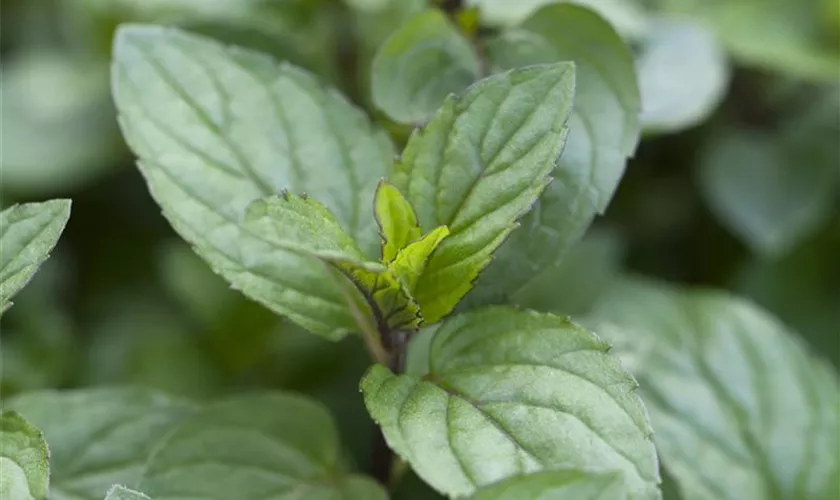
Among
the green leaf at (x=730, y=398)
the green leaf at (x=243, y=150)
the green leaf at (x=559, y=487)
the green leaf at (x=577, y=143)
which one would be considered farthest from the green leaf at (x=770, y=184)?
the green leaf at (x=559, y=487)


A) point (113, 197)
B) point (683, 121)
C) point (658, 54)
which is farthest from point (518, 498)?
point (113, 197)

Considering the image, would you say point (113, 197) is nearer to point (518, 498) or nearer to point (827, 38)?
point (518, 498)

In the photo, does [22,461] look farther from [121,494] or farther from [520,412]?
[520,412]

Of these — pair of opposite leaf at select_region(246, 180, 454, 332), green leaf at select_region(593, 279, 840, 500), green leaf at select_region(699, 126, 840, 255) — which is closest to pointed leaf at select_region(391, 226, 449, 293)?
pair of opposite leaf at select_region(246, 180, 454, 332)

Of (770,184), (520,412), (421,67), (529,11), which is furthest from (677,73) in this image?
(520,412)

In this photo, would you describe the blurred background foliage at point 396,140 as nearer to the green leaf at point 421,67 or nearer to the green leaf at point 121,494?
the green leaf at point 421,67

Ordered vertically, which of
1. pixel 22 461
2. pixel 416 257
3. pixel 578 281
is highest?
pixel 416 257
